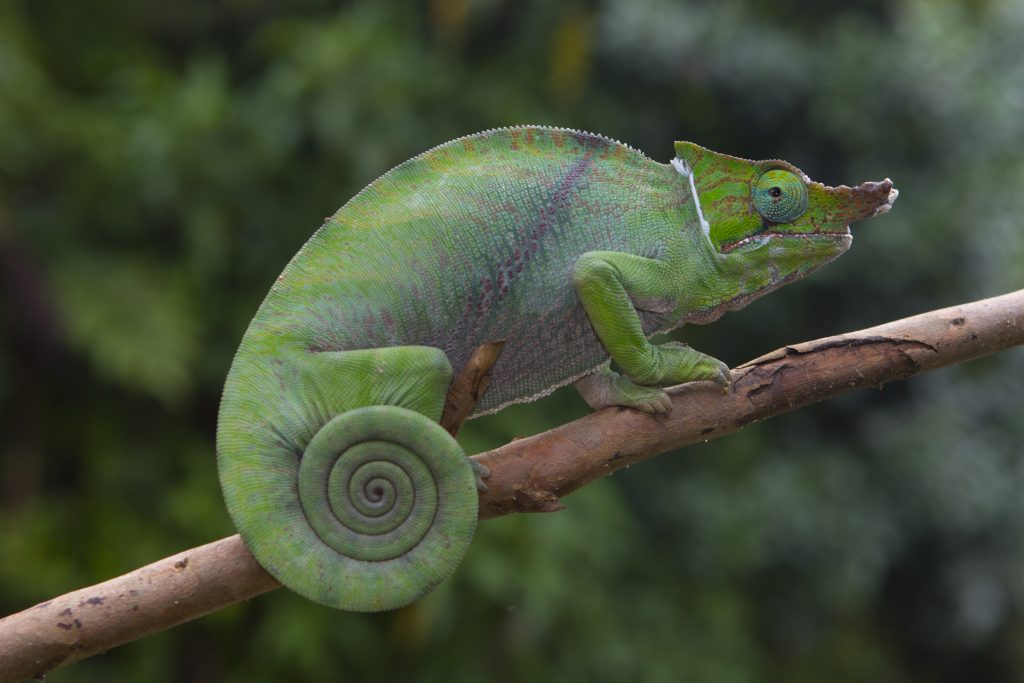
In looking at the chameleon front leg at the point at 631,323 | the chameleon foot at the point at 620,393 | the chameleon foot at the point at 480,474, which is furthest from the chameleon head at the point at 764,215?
the chameleon foot at the point at 480,474

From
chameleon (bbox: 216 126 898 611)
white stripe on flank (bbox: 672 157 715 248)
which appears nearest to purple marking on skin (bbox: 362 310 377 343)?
chameleon (bbox: 216 126 898 611)

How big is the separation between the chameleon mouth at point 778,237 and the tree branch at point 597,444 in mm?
180

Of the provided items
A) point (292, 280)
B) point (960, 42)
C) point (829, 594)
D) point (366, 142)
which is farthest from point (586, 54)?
point (292, 280)

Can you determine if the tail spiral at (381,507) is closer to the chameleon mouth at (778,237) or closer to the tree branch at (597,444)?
the tree branch at (597,444)

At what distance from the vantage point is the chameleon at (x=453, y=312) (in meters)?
1.73

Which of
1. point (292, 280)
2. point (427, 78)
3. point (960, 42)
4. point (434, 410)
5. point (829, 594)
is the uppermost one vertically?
point (427, 78)

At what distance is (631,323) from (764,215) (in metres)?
0.33

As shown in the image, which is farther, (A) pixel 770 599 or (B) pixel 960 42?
(A) pixel 770 599

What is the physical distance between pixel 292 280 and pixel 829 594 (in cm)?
411

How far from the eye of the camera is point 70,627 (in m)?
1.86

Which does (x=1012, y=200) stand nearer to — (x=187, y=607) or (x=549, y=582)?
(x=549, y=582)

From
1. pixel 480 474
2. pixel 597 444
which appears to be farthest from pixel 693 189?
pixel 480 474

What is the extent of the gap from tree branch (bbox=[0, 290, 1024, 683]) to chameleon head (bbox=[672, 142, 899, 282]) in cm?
16

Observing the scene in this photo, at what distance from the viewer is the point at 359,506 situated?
174 cm
